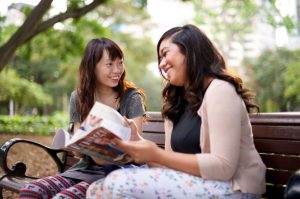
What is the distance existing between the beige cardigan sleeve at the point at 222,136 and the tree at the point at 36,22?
626 cm

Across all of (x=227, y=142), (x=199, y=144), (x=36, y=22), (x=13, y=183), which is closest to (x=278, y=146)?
(x=199, y=144)

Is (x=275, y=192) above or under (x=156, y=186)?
under

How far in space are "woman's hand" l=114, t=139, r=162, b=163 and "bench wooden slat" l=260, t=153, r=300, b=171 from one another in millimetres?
865

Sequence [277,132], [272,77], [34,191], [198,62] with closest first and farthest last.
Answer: [198,62] < [277,132] < [34,191] < [272,77]

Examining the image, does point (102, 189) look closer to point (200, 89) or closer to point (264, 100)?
point (200, 89)

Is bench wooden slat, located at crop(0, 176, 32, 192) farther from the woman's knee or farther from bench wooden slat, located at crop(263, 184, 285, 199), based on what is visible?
bench wooden slat, located at crop(263, 184, 285, 199)

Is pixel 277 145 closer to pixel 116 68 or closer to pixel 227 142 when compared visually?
pixel 227 142

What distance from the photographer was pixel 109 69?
9.72 feet

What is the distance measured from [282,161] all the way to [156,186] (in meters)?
0.91

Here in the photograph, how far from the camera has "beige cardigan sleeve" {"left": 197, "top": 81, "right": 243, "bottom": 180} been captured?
6.73ft

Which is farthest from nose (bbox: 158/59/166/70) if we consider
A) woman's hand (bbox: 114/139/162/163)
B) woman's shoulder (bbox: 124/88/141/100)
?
woman's shoulder (bbox: 124/88/141/100)

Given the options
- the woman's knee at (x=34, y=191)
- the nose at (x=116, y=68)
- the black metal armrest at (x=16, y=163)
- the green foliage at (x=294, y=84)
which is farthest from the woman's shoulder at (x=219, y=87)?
the green foliage at (x=294, y=84)

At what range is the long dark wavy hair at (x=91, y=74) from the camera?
2.97m

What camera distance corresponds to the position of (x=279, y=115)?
2553mm
